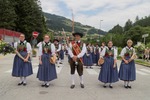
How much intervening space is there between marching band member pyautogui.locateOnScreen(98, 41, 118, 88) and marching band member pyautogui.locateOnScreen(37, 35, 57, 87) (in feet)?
5.96

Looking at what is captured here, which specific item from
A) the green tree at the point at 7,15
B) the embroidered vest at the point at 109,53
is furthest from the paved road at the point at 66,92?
the green tree at the point at 7,15

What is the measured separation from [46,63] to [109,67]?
2253 mm

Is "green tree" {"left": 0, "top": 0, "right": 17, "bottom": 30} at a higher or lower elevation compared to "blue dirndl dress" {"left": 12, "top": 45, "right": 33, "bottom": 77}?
higher

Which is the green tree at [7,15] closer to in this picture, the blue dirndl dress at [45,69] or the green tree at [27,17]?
the green tree at [27,17]

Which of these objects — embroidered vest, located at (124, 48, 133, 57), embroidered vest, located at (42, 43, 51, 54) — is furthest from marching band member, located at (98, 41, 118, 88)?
embroidered vest, located at (42, 43, 51, 54)

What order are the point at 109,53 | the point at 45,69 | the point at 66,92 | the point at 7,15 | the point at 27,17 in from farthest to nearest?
1. the point at 27,17
2. the point at 7,15
3. the point at 109,53
4. the point at 45,69
5. the point at 66,92

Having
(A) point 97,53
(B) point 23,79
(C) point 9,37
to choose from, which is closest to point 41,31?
(C) point 9,37

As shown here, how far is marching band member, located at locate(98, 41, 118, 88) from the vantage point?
33.1 feet

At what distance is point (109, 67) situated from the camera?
1015cm

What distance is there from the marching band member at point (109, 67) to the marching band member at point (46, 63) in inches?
71.5

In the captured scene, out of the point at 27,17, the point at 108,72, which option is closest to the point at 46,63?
the point at 108,72

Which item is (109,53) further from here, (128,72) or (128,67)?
(128,72)

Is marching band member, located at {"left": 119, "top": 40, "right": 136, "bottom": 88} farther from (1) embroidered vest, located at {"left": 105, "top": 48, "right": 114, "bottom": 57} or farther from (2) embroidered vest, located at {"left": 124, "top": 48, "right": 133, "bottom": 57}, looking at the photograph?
(1) embroidered vest, located at {"left": 105, "top": 48, "right": 114, "bottom": 57}

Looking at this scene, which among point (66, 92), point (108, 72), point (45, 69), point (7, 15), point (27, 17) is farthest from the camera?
point (27, 17)
